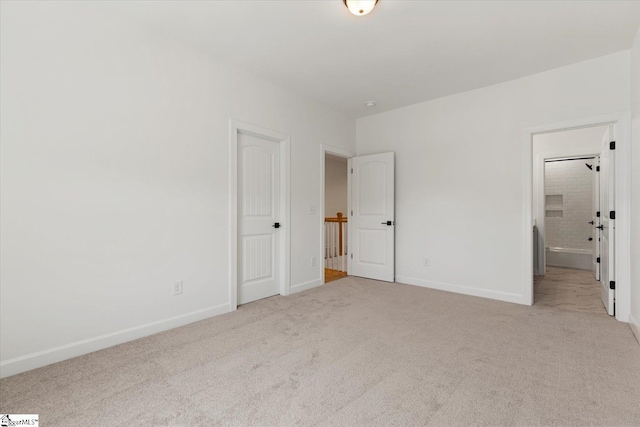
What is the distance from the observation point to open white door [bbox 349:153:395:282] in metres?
4.64

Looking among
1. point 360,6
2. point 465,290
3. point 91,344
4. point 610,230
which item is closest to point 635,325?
point 610,230

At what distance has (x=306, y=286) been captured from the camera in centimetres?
425

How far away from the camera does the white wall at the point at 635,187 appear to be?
265cm

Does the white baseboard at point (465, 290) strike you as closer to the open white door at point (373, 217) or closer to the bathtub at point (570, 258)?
the open white door at point (373, 217)

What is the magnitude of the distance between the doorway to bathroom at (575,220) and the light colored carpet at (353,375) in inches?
33.9

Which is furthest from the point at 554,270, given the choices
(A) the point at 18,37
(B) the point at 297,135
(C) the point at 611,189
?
(A) the point at 18,37

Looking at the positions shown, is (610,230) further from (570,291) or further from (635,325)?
(570,291)

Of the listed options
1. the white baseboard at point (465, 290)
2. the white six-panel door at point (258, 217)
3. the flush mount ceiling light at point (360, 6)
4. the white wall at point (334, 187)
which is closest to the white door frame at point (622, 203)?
the white baseboard at point (465, 290)

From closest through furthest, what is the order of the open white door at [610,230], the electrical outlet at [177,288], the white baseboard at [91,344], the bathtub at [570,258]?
the white baseboard at [91,344]
the electrical outlet at [177,288]
the open white door at [610,230]
the bathtub at [570,258]

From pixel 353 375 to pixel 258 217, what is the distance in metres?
2.21

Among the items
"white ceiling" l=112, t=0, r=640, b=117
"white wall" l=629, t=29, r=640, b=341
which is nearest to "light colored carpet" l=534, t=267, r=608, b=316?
"white wall" l=629, t=29, r=640, b=341

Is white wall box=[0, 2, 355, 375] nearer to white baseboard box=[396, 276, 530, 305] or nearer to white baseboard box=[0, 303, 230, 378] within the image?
white baseboard box=[0, 303, 230, 378]

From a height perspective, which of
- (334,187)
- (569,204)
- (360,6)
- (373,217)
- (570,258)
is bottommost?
(570,258)

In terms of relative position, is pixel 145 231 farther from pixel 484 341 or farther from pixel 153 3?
pixel 484 341
